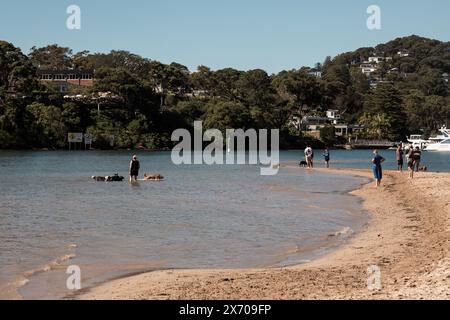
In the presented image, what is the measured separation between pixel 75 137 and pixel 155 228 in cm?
9458

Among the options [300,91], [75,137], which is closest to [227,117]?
[75,137]

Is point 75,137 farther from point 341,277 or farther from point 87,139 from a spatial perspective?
point 341,277

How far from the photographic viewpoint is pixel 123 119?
12325 centimetres

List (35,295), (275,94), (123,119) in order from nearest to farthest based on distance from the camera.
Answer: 1. (35,295)
2. (123,119)
3. (275,94)

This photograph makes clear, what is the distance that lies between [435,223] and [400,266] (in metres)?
6.81

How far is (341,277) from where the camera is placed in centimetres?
1333

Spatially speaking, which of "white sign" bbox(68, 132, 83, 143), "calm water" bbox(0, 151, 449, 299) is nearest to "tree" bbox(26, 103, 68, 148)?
"white sign" bbox(68, 132, 83, 143)

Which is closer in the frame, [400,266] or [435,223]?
[400,266]

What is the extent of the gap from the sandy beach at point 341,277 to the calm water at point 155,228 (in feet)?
3.09

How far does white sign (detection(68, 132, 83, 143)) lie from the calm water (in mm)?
75108

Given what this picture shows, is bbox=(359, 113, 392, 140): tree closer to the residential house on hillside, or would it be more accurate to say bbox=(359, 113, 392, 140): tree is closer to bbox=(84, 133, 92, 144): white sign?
the residential house on hillside

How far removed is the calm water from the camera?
51.8ft
